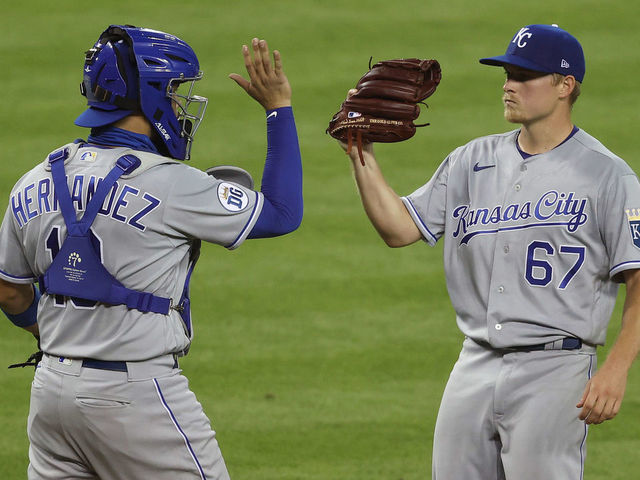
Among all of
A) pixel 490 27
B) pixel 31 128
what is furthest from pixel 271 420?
pixel 490 27

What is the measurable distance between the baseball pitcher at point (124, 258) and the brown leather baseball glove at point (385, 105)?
468mm

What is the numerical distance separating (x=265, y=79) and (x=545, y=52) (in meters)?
0.87

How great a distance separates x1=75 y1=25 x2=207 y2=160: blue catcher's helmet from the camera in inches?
106

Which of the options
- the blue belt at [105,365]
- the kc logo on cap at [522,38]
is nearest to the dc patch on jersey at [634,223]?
the kc logo on cap at [522,38]

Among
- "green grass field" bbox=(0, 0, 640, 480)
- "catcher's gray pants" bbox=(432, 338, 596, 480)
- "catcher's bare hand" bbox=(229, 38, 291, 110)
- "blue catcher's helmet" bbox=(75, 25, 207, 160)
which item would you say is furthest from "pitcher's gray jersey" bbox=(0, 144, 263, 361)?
"green grass field" bbox=(0, 0, 640, 480)

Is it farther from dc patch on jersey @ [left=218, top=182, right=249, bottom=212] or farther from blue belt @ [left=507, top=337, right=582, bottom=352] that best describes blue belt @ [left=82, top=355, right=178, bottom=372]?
blue belt @ [left=507, top=337, right=582, bottom=352]

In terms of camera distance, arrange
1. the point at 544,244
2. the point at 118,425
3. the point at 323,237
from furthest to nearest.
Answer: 1. the point at 323,237
2. the point at 544,244
3. the point at 118,425

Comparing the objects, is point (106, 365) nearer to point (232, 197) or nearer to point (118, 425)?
point (118, 425)

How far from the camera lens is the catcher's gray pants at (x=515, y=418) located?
286 centimetres

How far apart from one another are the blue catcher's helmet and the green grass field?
223 cm

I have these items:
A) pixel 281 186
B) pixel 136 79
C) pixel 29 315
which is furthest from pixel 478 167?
pixel 29 315

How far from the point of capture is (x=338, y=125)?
10.6 feet

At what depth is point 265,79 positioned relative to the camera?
283 centimetres

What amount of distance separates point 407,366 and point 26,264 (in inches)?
116
